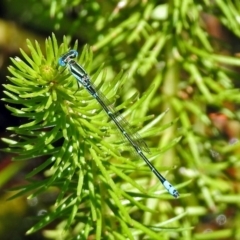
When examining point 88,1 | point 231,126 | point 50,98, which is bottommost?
point 231,126

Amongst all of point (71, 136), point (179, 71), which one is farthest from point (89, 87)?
point (179, 71)

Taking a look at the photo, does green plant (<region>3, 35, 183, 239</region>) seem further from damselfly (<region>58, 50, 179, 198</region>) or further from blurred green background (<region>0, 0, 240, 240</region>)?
blurred green background (<region>0, 0, 240, 240</region>)

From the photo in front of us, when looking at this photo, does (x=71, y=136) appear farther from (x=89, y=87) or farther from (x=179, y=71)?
(x=179, y=71)

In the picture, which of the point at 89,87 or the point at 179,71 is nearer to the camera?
the point at 89,87

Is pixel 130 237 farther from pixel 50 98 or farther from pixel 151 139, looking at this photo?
pixel 151 139

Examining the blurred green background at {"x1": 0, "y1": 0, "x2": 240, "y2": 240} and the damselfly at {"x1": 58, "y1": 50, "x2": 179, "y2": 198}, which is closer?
the damselfly at {"x1": 58, "y1": 50, "x2": 179, "y2": 198}

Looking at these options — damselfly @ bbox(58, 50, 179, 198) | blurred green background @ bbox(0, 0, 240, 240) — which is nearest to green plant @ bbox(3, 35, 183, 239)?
damselfly @ bbox(58, 50, 179, 198)

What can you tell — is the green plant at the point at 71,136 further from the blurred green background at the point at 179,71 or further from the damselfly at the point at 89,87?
the blurred green background at the point at 179,71

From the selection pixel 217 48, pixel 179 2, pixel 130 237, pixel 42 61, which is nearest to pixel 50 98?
pixel 42 61

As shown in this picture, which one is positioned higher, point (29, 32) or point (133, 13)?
point (29, 32)

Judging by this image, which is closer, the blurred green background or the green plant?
the green plant

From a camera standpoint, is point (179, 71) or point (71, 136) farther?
point (179, 71)
